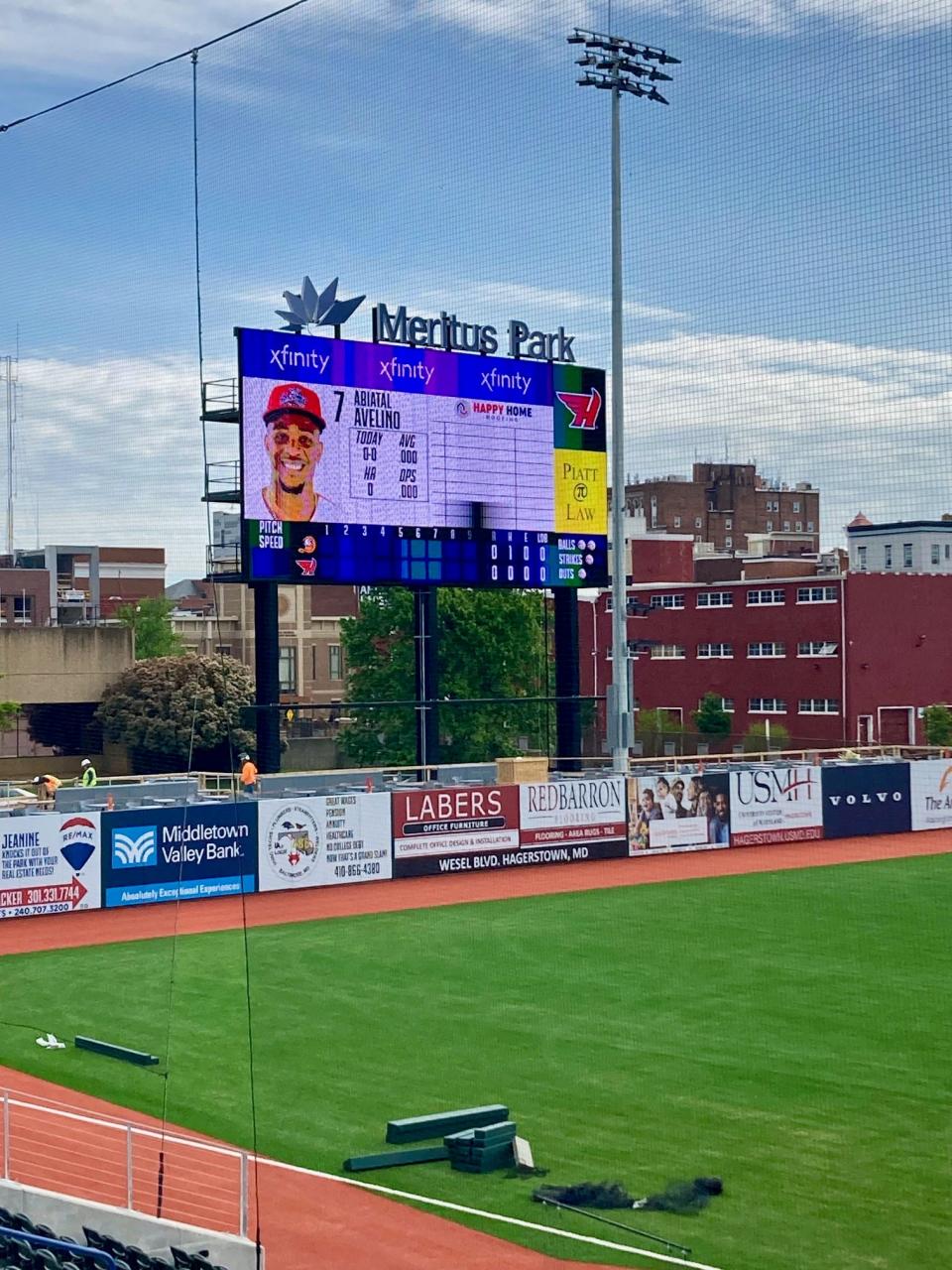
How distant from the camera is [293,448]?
75.5ft

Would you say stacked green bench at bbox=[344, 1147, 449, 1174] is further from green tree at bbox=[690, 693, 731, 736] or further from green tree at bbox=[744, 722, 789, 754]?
green tree at bbox=[690, 693, 731, 736]

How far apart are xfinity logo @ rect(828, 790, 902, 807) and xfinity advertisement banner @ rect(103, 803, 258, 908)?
10.6 m

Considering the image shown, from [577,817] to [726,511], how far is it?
958cm

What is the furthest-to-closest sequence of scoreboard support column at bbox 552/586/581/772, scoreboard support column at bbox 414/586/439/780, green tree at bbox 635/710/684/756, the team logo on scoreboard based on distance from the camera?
1. green tree at bbox 635/710/684/756
2. scoreboard support column at bbox 552/586/581/772
3. the team logo on scoreboard
4. scoreboard support column at bbox 414/586/439/780

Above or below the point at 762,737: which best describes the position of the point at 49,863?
below

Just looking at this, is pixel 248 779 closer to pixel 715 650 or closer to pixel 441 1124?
pixel 441 1124

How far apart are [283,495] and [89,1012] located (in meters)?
9.40

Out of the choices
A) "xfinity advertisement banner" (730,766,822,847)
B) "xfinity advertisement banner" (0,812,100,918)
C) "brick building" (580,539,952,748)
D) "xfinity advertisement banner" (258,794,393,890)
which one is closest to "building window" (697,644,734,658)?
"brick building" (580,539,952,748)

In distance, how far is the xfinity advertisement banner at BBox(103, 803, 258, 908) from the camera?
2039 cm

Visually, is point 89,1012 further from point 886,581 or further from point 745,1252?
point 886,581

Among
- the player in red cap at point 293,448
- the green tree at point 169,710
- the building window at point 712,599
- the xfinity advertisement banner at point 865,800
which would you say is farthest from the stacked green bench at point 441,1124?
the green tree at point 169,710

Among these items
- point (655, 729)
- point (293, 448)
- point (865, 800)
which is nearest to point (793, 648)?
point (655, 729)

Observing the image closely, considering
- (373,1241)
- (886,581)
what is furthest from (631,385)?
(886,581)

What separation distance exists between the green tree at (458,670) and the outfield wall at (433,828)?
9.73 meters
